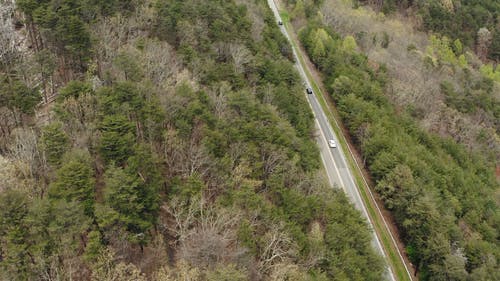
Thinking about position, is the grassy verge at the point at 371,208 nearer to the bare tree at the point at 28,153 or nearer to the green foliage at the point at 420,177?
the green foliage at the point at 420,177

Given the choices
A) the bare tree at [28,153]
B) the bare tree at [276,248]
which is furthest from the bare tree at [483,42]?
the bare tree at [28,153]

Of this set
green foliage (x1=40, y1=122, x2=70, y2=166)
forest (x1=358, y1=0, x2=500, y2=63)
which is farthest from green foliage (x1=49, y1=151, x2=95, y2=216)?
forest (x1=358, y1=0, x2=500, y2=63)

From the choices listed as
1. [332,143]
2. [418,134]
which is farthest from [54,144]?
[418,134]

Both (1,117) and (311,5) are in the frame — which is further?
(311,5)

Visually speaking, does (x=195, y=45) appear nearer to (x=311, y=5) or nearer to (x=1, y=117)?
(x=1, y=117)

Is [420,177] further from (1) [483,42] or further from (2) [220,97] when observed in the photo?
(1) [483,42]

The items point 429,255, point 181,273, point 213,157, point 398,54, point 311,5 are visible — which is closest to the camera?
point 181,273

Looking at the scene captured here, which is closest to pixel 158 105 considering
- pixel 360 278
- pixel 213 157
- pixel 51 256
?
pixel 213 157
